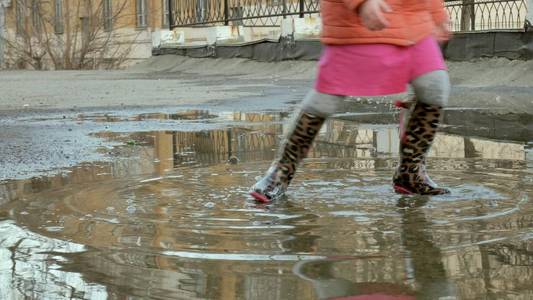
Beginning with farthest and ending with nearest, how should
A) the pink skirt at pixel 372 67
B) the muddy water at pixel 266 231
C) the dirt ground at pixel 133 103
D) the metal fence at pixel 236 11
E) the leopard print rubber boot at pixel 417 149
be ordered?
the metal fence at pixel 236 11, the dirt ground at pixel 133 103, the leopard print rubber boot at pixel 417 149, the pink skirt at pixel 372 67, the muddy water at pixel 266 231

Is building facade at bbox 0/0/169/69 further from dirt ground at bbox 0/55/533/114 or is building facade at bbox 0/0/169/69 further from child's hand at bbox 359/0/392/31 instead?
child's hand at bbox 359/0/392/31

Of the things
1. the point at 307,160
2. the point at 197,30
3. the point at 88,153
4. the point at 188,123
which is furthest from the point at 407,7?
the point at 197,30

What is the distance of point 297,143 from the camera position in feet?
12.5

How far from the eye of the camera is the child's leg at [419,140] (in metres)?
3.70

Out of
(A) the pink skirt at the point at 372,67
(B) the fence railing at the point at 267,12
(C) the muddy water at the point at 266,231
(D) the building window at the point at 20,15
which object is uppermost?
(D) the building window at the point at 20,15

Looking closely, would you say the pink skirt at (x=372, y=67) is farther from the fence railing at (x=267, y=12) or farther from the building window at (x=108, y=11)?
the building window at (x=108, y=11)

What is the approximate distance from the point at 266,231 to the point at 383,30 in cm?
95

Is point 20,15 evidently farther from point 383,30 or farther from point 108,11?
point 383,30

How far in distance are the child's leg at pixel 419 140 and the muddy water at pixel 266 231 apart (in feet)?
0.34

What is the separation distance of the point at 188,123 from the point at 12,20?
39261 mm

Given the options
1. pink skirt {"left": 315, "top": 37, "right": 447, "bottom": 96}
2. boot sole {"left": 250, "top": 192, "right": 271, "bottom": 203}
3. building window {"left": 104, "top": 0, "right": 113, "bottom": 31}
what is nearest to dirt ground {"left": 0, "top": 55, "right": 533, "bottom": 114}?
pink skirt {"left": 315, "top": 37, "right": 447, "bottom": 96}

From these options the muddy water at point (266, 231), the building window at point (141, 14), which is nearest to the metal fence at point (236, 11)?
the muddy water at point (266, 231)

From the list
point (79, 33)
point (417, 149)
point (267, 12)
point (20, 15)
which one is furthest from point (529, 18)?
point (20, 15)

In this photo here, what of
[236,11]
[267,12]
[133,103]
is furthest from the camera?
[236,11]
